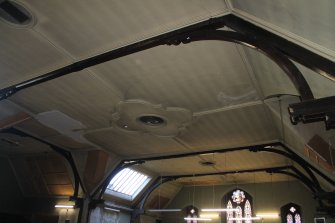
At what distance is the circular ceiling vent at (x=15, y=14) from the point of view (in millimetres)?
4699

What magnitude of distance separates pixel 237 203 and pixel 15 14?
47.0 feet

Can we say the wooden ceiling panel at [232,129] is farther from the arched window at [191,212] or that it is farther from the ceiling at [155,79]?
the arched window at [191,212]

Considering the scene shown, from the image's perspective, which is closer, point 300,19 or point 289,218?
point 300,19

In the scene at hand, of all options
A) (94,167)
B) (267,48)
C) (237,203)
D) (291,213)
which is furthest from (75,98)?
(291,213)

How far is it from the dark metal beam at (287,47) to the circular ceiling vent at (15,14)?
3247mm

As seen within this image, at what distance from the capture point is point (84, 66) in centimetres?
604

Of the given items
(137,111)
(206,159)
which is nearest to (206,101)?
(137,111)

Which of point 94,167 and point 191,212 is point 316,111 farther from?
point 191,212

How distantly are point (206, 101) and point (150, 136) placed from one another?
3.28m

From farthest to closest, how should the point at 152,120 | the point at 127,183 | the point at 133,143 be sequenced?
the point at 127,183 < the point at 133,143 < the point at 152,120

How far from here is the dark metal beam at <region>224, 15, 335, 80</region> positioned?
125 inches

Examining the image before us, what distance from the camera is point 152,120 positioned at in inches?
318

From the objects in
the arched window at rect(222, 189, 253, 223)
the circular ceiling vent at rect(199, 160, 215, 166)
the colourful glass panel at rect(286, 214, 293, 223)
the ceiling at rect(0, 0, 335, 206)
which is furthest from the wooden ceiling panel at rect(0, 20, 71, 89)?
the colourful glass panel at rect(286, 214, 293, 223)

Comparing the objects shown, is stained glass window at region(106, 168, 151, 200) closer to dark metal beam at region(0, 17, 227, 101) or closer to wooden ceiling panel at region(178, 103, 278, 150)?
wooden ceiling panel at region(178, 103, 278, 150)
